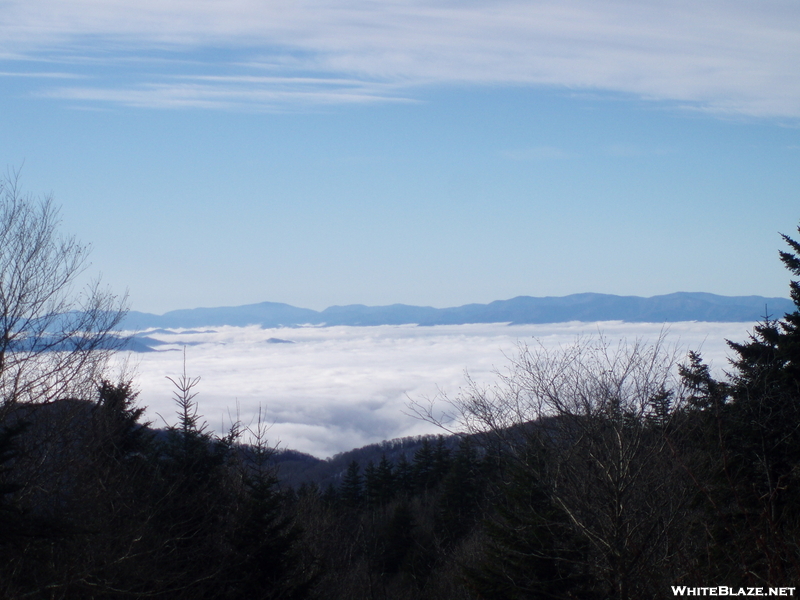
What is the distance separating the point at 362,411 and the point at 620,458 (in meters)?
96.1

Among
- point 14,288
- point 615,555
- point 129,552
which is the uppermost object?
point 14,288

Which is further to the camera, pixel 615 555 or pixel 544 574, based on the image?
pixel 544 574

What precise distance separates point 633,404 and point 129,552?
961 cm

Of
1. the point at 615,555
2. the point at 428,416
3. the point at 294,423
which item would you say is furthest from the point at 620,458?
the point at 294,423

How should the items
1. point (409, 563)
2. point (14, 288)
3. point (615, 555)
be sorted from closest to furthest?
point (615, 555) < point (14, 288) < point (409, 563)

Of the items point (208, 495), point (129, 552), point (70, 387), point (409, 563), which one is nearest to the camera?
point (129, 552)

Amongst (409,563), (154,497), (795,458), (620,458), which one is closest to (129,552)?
(154,497)

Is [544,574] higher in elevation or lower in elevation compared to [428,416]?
lower

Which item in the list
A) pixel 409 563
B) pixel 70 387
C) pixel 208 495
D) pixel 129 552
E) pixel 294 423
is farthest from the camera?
pixel 294 423

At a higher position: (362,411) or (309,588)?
(309,588)

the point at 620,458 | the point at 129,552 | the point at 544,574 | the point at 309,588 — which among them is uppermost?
the point at 620,458

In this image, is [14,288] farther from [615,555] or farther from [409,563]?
[409,563]

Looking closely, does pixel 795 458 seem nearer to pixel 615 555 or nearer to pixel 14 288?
pixel 615 555

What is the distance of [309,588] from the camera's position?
46.8 feet
